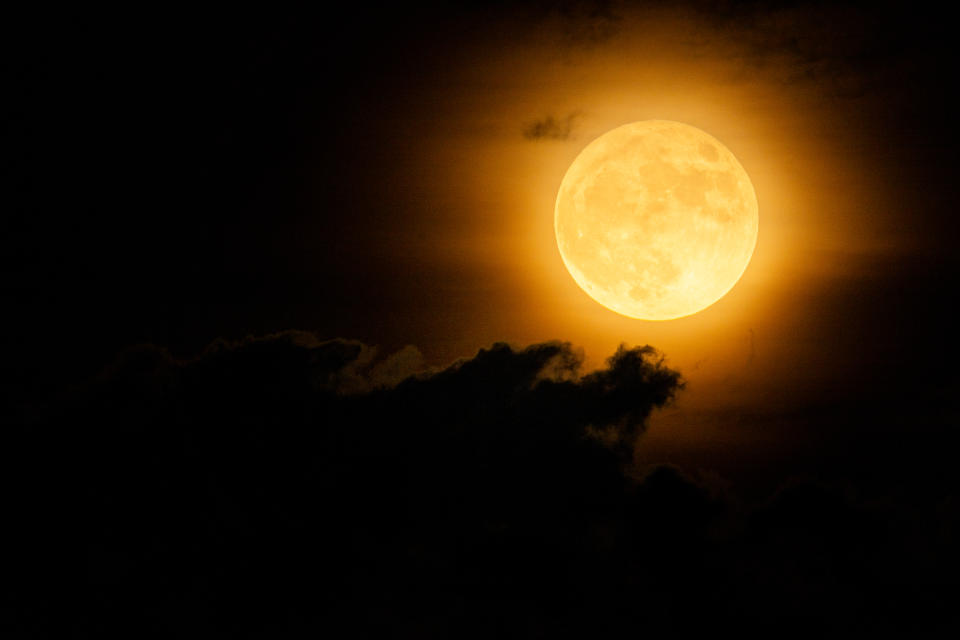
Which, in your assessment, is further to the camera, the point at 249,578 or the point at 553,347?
the point at 249,578

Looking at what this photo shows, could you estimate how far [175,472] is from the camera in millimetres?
16328

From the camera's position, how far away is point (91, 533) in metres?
16.0

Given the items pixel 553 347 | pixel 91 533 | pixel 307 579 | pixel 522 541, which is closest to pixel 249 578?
pixel 307 579

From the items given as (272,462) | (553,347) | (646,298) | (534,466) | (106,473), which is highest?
(646,298)

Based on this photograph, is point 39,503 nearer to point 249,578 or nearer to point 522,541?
point 249,578

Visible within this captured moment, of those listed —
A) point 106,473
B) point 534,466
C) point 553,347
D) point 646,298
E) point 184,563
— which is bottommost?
point 184,563

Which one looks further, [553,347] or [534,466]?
[534,466]

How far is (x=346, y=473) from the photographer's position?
1620cm

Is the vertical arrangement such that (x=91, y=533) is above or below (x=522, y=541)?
below

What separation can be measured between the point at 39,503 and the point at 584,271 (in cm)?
1498

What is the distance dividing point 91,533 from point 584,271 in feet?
45.9

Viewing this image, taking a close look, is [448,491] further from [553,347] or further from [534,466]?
[553,347]

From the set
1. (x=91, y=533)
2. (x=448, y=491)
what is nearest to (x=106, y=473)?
(x=91, y=533)

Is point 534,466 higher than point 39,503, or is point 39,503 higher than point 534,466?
point 534,466
